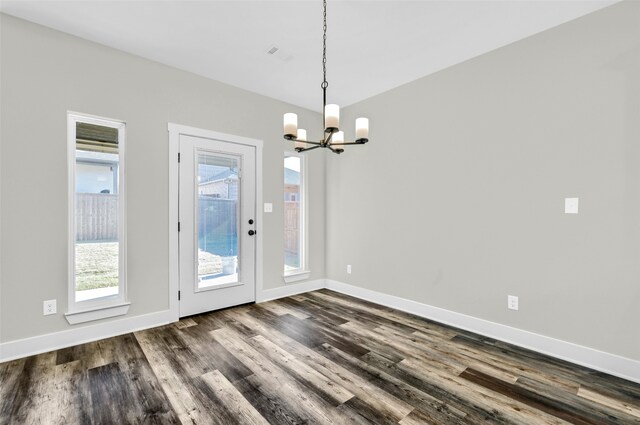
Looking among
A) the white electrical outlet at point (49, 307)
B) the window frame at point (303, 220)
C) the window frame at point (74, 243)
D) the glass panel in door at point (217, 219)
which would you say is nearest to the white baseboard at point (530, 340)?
the window frame at point (303, 220)

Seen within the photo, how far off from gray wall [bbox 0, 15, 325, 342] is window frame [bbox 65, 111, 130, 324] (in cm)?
5

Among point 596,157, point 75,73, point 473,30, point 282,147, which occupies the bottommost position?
point 596,157

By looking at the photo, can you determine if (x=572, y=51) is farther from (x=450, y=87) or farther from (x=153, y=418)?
(x=153, y=418)

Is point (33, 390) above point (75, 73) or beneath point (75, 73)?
beneath

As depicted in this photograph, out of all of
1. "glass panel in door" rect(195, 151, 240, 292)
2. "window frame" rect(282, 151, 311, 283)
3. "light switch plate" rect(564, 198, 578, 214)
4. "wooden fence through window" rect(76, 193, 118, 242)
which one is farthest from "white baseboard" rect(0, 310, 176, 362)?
"light switch plate" rect(564, 198, 578, 214)

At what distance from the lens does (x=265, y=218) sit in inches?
162

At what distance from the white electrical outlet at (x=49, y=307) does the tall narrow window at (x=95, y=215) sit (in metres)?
0.12

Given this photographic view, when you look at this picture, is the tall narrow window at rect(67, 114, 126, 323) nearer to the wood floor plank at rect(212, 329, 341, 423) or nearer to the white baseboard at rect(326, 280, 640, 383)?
the wood floor plank at rect(212, 329, 341, 423)

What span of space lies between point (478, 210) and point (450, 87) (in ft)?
4.64

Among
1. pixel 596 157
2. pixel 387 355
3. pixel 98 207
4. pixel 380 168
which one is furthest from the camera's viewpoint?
pixel 380 168

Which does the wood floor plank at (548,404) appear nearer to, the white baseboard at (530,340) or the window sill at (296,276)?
the white baseboard at (530,340)

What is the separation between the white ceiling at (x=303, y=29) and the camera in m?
2.36

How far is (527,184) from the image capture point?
2746 mm

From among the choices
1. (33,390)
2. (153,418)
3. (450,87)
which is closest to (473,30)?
(450,87)
